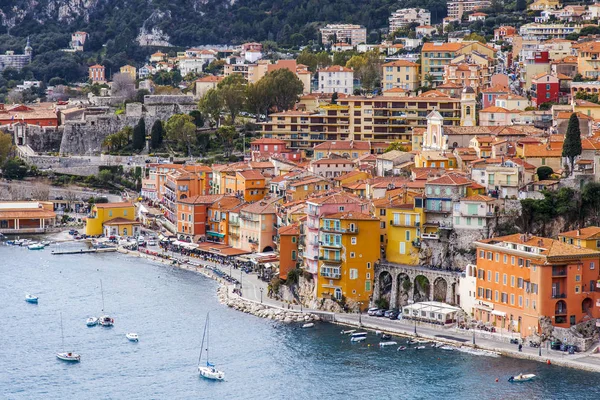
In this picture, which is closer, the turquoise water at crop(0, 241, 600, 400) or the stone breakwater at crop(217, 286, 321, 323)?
the turquoise water at crop(0, 241, 600, 400)

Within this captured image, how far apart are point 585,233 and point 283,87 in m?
32.9

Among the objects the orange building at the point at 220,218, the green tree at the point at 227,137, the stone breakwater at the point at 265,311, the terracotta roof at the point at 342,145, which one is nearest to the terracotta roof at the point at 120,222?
the orange building at the point at 220,218

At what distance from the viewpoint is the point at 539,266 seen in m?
41.3

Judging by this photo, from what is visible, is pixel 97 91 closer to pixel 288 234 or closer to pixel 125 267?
pixel 125 267

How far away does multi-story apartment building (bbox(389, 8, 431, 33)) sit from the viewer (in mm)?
95750

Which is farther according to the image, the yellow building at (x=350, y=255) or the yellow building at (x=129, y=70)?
the yellow building at (x=129, y=70)

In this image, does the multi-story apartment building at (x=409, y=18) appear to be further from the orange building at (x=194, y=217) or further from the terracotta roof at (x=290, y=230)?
the terracotta roof at (x=290, y=230)

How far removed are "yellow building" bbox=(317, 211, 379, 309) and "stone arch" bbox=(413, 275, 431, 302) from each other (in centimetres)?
148

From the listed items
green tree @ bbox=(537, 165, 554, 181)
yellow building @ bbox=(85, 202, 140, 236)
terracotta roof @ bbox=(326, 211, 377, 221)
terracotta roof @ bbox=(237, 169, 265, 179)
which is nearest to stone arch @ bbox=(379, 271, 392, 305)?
terracotta roof @ bbox=(326, 211, 377, 221)

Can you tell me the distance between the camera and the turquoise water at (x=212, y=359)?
39.1 metres

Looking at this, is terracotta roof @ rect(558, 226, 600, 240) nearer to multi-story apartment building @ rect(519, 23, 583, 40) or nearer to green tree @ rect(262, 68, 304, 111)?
green tree @ rect(262, 68, 304, 111)

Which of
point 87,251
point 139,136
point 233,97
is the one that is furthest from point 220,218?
point 139,136

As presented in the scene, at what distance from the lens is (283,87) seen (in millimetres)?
74625

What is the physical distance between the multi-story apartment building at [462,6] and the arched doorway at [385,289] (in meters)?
52.0
